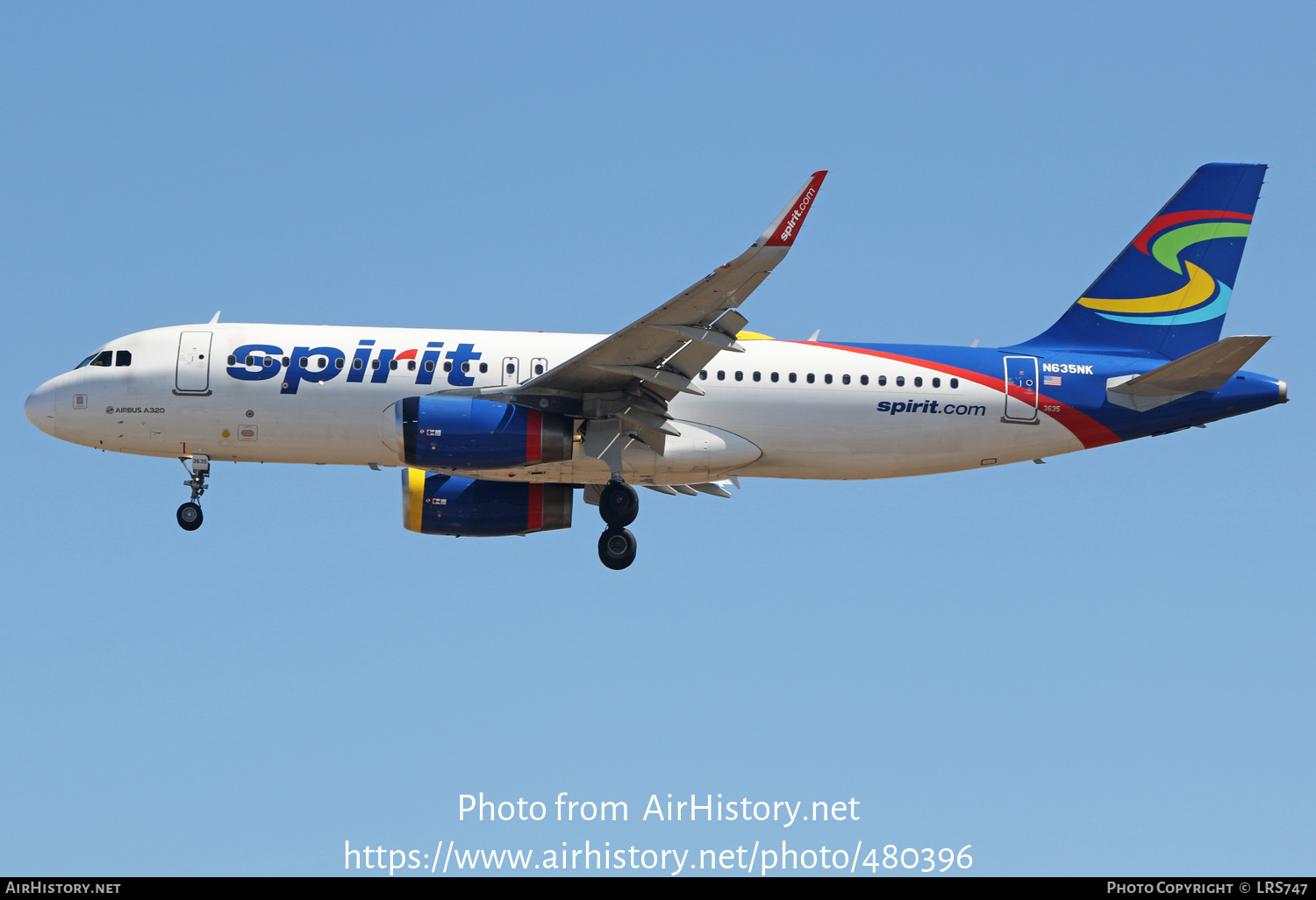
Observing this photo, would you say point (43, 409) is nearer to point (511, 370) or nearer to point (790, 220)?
point (511, 370)

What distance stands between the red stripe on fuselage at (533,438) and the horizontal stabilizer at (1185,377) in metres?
12.1

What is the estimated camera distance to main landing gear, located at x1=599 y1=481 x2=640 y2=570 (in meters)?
32.0

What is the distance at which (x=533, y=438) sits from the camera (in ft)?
99.0

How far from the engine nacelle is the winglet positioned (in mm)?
10141

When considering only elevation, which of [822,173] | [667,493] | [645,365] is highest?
[822,173]

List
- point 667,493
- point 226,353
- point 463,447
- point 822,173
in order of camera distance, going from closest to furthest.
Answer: point 822,173 → point 463,447 → point 226,353 → point 667,493

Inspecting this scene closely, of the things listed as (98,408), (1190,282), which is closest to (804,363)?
(1190,282)

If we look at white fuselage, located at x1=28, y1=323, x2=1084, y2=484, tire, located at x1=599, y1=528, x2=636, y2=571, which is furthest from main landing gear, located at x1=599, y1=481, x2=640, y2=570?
white fuselage, located at x1=28, y1=323, x2=1084, y2=484

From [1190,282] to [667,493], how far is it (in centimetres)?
1267

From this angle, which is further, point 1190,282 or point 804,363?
point 1190,282

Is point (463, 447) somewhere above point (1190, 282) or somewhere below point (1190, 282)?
below

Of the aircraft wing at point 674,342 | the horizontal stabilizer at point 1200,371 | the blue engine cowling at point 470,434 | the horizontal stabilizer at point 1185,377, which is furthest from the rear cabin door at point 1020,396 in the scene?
the blue engine cowling at point 470,434

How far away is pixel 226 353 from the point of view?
3194 centimetres

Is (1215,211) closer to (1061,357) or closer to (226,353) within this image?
(1061,357)
